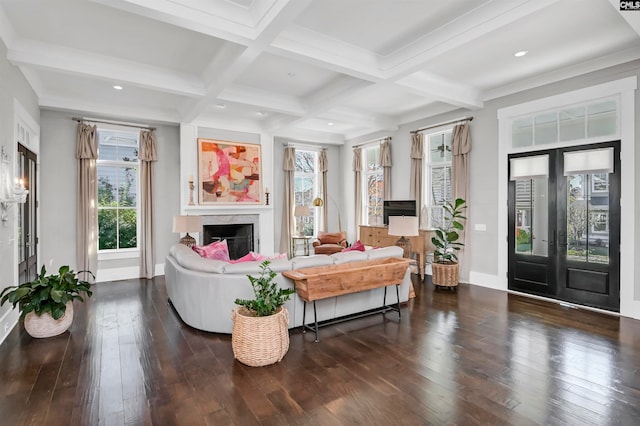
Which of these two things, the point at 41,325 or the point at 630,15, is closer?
the point at 630,15

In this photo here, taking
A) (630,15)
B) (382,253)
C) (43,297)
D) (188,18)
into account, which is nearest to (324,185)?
(382,253)

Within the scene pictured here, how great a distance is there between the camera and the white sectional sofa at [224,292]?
352 centimetres

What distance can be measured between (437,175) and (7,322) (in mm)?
6627

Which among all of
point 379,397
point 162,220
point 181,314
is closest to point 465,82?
point 379,397

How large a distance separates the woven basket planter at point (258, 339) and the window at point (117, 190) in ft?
15.0

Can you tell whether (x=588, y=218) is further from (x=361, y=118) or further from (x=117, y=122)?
(x=117, y=122)

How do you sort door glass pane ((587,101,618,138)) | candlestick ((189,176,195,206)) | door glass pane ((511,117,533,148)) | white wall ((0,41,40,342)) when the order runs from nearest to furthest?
1. white wall ((0,41,40,342))
2. door glass pane ((587,101,618,138))
3. door glass pane ((511,117,533,148))
4. candlestick ((189,176,195,206))

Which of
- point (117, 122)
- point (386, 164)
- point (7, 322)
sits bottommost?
point (7, 322)

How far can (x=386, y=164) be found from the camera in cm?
736

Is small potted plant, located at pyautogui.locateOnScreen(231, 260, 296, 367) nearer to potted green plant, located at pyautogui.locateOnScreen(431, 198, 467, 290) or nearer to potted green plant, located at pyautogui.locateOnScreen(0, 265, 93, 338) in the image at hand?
potted green plant, located at pyautogui.locateOnScreen(0, 265, 93, 338)

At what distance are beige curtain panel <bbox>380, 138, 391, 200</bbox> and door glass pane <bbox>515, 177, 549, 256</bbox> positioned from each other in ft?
8.82

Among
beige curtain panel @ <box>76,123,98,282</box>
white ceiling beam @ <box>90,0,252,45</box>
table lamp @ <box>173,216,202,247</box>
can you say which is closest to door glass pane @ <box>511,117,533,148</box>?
white ceiling beam @ <box>90,0,252,45</box>

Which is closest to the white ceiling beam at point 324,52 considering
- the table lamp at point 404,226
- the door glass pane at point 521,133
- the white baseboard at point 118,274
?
the table lamp at point 404,226

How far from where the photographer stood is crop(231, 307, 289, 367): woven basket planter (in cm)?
284
